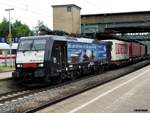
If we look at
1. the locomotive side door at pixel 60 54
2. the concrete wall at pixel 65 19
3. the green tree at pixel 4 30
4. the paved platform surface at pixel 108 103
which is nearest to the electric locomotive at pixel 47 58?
the locomotive side door at pixel 60 54

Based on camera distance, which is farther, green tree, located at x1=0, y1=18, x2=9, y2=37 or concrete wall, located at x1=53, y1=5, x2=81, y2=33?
green tree, located at x1=0, y1=18, x2=9, y2=37

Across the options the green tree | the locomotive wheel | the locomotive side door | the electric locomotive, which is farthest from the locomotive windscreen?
the green tree

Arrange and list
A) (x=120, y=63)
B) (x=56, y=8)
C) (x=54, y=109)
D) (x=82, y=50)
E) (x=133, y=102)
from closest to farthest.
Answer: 1. (x=54, y=109)
2. (x=133, y=102)
3. (x=82, y=50)
4. (x=120, y=63)
5. (x=56, y=8)

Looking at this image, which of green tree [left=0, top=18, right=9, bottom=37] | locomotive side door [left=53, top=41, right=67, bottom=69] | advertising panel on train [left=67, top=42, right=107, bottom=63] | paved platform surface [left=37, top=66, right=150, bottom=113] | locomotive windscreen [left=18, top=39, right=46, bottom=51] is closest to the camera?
paved platform surface [left=37, top=66, right=150, bottom=113]

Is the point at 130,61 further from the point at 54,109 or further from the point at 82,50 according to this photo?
the point at 54,109

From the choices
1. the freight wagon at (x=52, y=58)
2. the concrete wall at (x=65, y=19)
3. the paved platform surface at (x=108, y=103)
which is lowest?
the paved platform surface at (x=108, y=103)

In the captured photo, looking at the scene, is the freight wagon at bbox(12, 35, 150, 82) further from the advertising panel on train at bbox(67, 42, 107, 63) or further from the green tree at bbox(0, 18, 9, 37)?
the green tree at bbox(0, 18, 9, 37)

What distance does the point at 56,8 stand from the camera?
65375 millimetres

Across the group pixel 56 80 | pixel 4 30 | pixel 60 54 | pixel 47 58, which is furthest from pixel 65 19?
pixel 4 30

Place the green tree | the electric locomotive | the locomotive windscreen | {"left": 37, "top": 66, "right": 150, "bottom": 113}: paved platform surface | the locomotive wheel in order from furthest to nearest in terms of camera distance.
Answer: the green tree, the locomotive wheel, the locomotive windscreen, the electric locomotive, {"left": 37, "top": 66, "right": 150, "bottom": 113}: paved platform surface

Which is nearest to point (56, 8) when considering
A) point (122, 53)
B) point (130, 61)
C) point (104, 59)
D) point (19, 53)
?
point (130, 61)

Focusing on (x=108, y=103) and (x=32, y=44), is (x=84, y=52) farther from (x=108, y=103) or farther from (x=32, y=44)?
(x=108, y=103)

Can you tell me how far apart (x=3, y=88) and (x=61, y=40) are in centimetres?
423

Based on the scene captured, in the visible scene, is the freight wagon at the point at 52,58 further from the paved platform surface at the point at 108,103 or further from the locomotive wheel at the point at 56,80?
the paved platform surface at the point at 108,103
